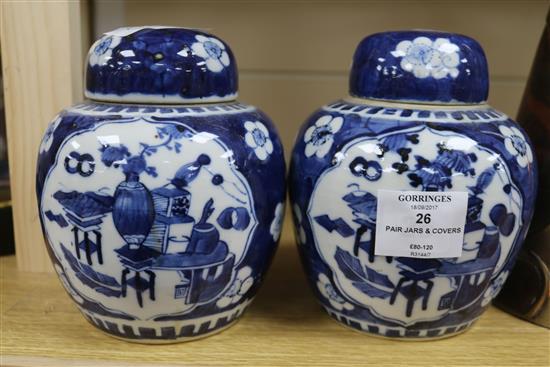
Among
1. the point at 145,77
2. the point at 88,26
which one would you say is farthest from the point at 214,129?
the point at 88,26

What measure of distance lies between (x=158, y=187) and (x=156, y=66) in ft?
0.39

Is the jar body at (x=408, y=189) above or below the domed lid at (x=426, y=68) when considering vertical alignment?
below

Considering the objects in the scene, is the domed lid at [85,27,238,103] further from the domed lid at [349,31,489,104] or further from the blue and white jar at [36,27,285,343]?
the domed lid at [349,31,489,104]

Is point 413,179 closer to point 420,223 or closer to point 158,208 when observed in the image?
point 420,223

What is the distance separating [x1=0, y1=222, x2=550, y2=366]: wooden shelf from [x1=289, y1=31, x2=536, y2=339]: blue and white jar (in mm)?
31

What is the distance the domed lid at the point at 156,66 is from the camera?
1.72 feet

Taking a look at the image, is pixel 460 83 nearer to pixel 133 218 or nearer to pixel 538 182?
pixel 538 182

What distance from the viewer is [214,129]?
0.52 m

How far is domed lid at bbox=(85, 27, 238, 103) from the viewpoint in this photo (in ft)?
1.72

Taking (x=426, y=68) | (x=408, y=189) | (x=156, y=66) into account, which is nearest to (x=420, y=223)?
(x=408, y=189)

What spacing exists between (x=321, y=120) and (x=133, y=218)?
221mm

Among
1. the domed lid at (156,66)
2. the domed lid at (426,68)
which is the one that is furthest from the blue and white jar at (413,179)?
the domed lid at (156,66)

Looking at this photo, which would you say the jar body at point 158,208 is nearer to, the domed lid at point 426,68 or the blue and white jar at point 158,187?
the blue and white jar at point 158,187

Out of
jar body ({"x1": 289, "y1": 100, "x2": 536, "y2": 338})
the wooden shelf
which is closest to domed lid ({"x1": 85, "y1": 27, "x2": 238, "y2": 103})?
jar body ({"x1": 289, "y1": 100, "x2": 536, "y2": 338})
